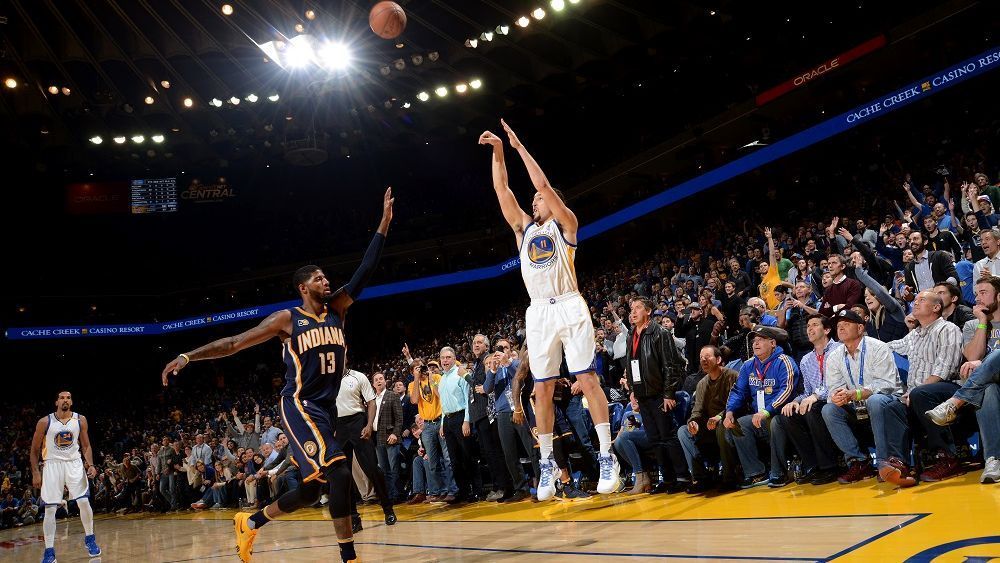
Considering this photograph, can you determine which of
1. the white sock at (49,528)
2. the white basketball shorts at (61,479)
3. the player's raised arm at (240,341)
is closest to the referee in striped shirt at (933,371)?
the player's raised arm at (240,341)

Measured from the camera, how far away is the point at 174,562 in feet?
21.9

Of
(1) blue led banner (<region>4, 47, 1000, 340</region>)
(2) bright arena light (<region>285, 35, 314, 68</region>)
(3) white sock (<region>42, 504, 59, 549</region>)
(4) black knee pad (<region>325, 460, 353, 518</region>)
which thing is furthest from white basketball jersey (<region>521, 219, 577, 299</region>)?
(2) bright arena light (<region>285, 35, 314, 68</region>)

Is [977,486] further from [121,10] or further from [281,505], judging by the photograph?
[121,10]

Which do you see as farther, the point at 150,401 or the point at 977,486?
the point at 150,401

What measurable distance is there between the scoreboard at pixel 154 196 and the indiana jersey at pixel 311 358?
28.6m

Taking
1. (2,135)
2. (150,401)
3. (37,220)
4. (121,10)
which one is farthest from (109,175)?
(121,10)

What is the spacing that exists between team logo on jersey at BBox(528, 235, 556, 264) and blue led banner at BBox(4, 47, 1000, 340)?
12938mm

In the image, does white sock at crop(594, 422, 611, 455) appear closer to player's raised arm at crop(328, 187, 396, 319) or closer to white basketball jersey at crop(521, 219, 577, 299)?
white basketball jersey at crop(521, 219, 577, 299)

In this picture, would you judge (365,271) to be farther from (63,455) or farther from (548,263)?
(63,455)

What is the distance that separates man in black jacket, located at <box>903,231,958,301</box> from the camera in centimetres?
805

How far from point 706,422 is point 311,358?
12.8 feet

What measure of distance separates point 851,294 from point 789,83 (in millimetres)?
11690

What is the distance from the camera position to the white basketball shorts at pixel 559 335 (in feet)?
17.7

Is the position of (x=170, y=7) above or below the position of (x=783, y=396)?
above
